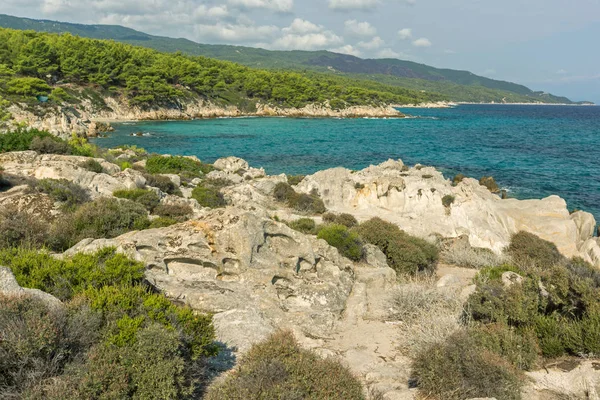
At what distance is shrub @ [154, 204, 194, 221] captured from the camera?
38.9ft

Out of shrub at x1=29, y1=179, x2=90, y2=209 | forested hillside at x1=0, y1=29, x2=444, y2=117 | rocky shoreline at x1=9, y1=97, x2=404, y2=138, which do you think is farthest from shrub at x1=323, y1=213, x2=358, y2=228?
forested hillside at x1=0, y1=29, x2=444, y2=117

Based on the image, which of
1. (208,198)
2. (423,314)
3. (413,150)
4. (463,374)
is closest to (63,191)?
(208,198)

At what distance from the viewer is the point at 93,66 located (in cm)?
8362

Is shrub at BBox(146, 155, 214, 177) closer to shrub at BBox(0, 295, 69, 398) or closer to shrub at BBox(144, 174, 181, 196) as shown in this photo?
shrub at BBox(144, 174, 181, 196)

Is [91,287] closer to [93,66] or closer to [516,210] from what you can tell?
[516,210]

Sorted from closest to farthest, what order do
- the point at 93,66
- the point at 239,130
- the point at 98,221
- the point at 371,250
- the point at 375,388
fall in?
the point at 375,388 → the point at 98,221 → the point at 371,250 → the point at 239,130 → the point at 93,66

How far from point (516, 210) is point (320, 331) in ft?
49.4

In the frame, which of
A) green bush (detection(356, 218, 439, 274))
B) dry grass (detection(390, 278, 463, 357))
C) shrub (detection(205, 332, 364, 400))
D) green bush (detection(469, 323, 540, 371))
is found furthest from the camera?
green bush (detection(356, 218, 439, 274))

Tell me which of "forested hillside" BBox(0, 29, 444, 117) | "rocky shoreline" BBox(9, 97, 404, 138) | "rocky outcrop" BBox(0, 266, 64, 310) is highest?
"forested hillside" BBox(0, 29, 444, 117)

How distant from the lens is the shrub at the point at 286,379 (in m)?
4.27

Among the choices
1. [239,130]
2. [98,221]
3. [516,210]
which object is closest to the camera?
[98,221]

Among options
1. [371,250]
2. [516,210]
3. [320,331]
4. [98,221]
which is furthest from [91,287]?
[516,210]

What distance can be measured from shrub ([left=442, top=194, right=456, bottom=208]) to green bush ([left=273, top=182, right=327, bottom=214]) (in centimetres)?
585

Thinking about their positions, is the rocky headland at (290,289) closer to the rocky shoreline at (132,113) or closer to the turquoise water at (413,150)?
the turquoise water at (413,150)
